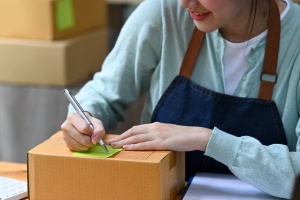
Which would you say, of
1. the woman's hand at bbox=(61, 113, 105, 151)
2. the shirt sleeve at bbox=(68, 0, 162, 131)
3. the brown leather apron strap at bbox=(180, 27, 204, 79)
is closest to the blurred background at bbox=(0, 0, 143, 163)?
the shirt sleeve at bbox=(68, 0, 162, 131)

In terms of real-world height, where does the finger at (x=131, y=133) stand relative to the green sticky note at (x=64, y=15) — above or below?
below

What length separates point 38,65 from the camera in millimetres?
2342

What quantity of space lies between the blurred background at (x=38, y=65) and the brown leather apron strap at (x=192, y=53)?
2.69ft

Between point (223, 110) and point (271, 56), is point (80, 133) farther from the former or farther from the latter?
point (271, 56)

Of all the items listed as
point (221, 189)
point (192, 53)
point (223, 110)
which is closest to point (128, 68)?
point (192, 53)

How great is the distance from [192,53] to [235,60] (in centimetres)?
11

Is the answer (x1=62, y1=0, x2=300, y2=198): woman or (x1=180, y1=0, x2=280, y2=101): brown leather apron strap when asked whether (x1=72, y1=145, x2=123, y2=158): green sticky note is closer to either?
(x1=62, y1=0, x2=300, y2=198): woman

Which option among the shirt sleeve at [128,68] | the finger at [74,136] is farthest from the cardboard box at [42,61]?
A: the finger at [74,136]

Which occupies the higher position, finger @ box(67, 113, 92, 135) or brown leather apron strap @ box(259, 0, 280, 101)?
brown leather apron strap @ box(259, 0, 280, 101)

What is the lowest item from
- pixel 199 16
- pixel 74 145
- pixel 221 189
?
pixel 221 189

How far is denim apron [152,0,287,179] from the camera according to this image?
150cm

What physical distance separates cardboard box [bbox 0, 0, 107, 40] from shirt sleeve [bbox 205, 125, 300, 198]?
1.11m

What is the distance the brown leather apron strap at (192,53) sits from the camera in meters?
1.57

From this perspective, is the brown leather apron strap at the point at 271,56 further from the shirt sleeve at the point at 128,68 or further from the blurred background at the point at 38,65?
the blurred background at the point at 38,65
